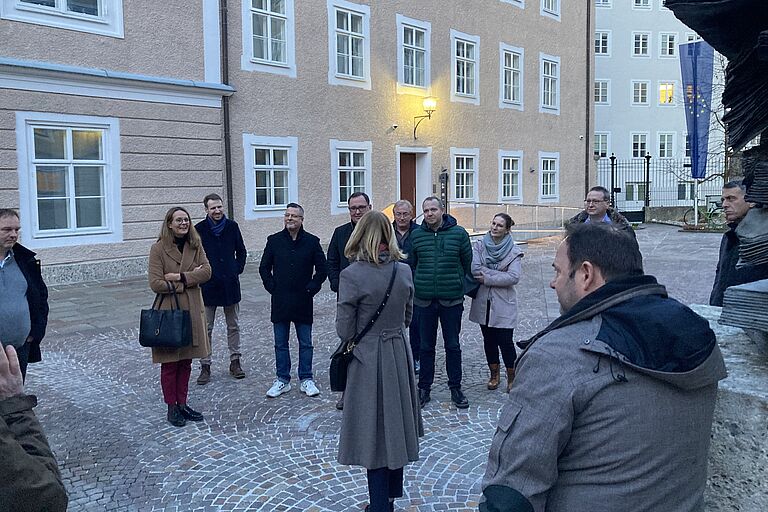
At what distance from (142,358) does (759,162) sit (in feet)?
23.2

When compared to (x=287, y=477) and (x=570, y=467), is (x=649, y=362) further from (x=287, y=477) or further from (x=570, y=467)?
(x=287, y=477)

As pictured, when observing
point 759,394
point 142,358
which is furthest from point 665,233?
point 759,394

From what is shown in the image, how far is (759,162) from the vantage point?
171 centimetres

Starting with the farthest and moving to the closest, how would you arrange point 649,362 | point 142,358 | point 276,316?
point 142,358 < point 276,316 < point 649,362

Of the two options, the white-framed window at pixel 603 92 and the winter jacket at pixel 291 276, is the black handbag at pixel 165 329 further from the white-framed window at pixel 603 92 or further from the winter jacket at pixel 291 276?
the white-framed window at pixel 603 92

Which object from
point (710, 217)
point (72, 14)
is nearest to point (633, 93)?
point (710, 217)

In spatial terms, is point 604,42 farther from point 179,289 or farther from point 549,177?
point 179,289

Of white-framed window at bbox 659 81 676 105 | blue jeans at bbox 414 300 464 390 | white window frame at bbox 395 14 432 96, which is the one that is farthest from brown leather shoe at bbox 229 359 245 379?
white-framed window at bbox 659 81 676 105

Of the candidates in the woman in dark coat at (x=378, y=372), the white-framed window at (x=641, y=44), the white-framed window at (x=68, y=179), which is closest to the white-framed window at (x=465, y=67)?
the white-framed window at (x=68, y=179)

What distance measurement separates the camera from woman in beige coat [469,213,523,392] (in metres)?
6.13

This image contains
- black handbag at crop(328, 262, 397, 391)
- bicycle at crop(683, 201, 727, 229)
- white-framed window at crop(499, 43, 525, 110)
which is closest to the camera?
black handbag at crop(328, 262, 397, 391)

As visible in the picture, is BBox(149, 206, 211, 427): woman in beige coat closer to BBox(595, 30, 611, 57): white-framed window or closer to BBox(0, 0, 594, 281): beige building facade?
BBox(0, 0, 594, 281): beige building facade

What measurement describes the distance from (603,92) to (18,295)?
41.7 m

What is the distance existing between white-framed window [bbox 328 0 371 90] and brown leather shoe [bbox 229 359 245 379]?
11708 mm
